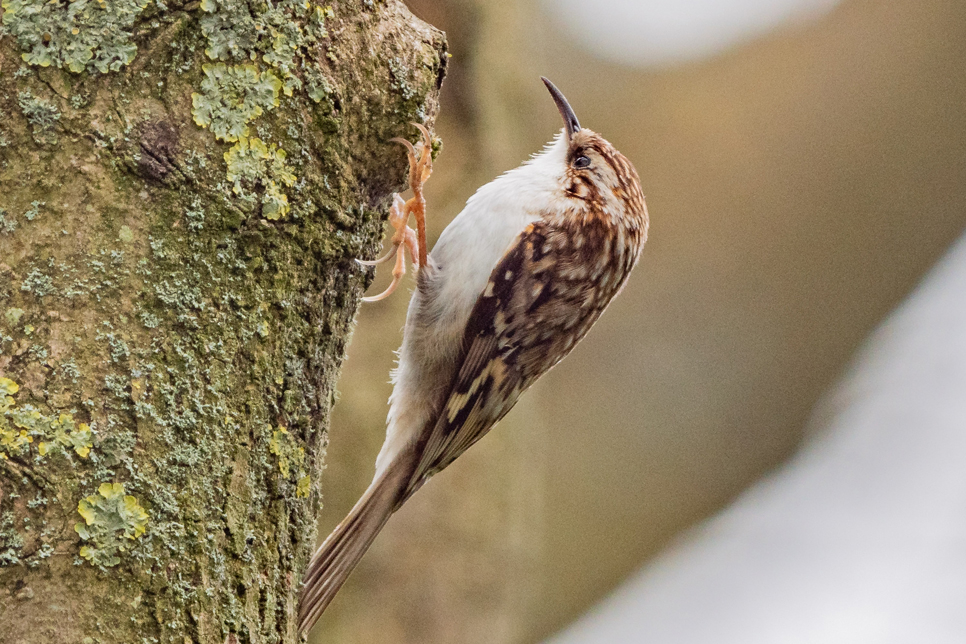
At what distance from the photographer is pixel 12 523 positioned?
91 cm

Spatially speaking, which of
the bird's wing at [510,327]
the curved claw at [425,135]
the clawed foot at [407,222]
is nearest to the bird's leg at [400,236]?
the clawed foot at [407,222]

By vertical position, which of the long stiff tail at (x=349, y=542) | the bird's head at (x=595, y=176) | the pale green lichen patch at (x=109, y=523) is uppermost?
the bird's head at (x=595, y=176)

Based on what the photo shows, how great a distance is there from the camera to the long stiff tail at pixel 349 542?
1354 millimetres

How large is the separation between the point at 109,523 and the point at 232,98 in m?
0.56

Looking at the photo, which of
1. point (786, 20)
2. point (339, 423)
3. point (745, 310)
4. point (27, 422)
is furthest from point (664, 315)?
point (27, 422)

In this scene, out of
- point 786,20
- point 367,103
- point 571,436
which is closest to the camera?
point 367,103

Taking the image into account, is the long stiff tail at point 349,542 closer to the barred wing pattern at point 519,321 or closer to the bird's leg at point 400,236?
the barred wing pattern at point 519,321

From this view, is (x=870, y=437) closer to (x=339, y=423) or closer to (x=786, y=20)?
(x=786, y=20)

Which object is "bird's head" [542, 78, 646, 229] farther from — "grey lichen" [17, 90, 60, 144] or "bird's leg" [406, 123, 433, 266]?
"grey lichen" [17, 90, 60, 144]

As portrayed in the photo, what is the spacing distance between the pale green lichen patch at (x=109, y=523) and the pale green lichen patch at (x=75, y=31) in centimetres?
52

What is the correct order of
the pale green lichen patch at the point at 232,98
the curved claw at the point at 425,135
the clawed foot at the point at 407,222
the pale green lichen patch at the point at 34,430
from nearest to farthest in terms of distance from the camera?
the pale green lichen patch at the point at 34,430, the pale green lichen patch at the point at 232,98, the curved claw at the point at 425,135, the clawed foot at the point at 407,222

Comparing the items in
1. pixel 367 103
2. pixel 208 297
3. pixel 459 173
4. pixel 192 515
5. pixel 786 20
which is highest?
pixel 786 20

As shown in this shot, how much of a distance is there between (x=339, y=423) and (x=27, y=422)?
1.32 meters

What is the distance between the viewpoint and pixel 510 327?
183 centimetres
